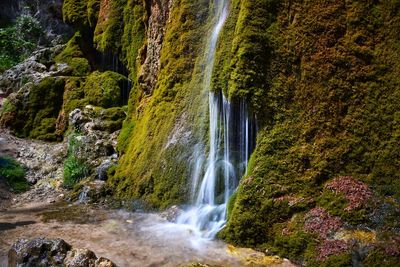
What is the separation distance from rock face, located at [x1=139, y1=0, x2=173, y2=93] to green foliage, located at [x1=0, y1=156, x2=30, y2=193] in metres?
5.26

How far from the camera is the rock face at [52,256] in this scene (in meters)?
7.09

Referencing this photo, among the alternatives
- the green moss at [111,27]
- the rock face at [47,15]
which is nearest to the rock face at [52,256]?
the green moss at [111,27]

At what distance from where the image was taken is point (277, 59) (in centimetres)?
907

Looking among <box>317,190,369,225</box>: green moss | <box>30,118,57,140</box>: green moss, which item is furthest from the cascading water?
<box>30,118,57,140</box>: green moss

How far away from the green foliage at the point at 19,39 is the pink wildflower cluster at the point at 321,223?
88.7ft

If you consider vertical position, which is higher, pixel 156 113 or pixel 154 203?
pixel 156 113

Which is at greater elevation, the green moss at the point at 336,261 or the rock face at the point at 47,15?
the rock face at the point at 47,15

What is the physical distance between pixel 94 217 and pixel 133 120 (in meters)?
5.16

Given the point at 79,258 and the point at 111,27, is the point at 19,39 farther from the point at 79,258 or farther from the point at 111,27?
the point at 79,258

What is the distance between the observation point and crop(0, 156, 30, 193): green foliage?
557 inches

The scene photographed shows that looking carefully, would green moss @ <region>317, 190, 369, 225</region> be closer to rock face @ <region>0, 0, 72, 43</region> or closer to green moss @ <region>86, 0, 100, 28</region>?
green moss @ <region>86, 0, 100, 28</region>

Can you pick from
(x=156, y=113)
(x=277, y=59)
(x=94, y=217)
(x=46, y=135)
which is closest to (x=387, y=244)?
(x=277, y=59)

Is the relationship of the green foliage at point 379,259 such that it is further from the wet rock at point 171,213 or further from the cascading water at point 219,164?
the wet rock at point 171,213

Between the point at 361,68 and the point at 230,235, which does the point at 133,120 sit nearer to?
the point at 230,235
